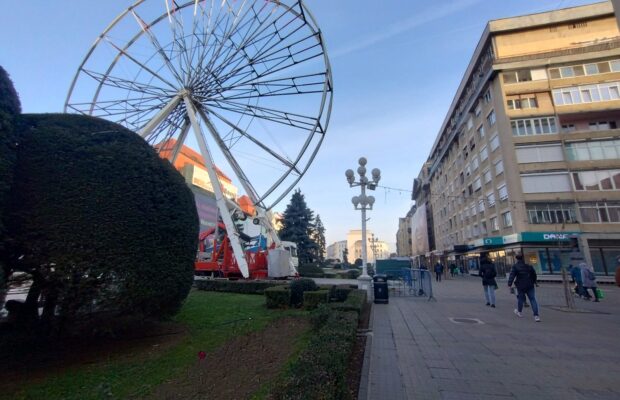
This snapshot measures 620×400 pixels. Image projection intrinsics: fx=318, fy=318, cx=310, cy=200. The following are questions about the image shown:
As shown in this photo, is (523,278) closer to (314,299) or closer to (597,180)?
(314,299)

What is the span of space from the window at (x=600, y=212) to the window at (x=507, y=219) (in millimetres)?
5623

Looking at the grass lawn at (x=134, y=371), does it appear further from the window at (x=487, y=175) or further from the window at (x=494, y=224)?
the window at (x=487, y=175)

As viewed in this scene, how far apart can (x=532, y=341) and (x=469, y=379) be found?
3279 millimetres

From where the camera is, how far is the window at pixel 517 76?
33281 millimetres

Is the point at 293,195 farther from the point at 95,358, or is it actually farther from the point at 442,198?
the point at 95,358

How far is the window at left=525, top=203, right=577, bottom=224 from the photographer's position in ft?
97.9

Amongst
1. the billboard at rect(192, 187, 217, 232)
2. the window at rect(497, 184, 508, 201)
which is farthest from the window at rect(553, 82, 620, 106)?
the billboard at rect(192, 187, 217, 232)

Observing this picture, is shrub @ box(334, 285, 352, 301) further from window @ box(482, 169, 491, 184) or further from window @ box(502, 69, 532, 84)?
window @ box(502, 69, 532, 84)

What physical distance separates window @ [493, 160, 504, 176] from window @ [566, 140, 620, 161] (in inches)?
215

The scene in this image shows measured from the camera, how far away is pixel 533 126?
32.0m

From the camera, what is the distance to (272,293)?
1158 centimetres

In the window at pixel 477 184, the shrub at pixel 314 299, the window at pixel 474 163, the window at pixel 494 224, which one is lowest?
the shrub at pixel 314 299

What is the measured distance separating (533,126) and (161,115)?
34059 mm

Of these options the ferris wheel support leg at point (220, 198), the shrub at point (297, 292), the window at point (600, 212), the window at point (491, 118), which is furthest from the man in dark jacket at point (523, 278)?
the window at point (491, 118)
